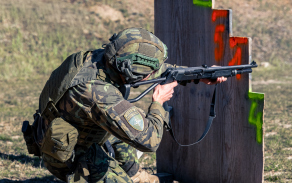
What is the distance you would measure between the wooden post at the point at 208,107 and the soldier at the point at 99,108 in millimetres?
833

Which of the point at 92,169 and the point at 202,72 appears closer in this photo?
the point at 92,169

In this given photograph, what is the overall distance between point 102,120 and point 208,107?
1.60m

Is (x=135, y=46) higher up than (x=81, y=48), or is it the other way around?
(x=81, y=48)

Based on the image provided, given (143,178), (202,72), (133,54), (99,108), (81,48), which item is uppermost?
(81,48)

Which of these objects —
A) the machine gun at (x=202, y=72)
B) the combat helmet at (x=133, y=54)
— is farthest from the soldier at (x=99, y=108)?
the machine gun at (x=202, y=72)

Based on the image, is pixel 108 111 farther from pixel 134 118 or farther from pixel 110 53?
pixel 110 53

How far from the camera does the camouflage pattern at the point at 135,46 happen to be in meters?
3.05

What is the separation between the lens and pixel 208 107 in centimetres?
421

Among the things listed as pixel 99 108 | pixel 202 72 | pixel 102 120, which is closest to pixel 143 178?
pixel 202 72

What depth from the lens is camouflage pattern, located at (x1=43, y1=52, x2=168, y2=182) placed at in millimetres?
2992

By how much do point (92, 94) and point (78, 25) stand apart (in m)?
15.0

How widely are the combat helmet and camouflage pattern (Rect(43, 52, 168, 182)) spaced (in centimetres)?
14

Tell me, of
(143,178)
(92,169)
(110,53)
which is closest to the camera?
(110,53)

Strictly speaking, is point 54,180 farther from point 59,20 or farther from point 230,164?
point 59,20
